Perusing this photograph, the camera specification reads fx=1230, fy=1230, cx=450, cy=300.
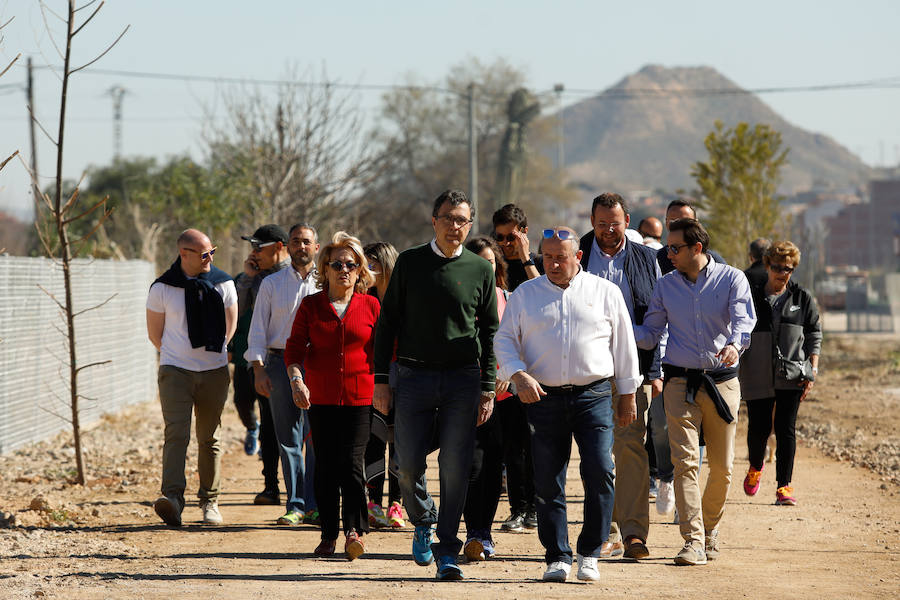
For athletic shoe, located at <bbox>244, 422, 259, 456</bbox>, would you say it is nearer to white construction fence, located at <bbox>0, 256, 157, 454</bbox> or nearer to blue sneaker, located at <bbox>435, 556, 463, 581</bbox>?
white construction fence, located at <bbox>0, 256, 157, 454</bbox>

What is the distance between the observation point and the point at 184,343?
892 cm

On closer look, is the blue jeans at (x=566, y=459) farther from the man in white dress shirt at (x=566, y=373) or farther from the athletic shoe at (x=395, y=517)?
the athletic shoe at (x=395, y=517)

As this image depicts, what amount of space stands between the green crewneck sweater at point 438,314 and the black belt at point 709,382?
1.33 metres

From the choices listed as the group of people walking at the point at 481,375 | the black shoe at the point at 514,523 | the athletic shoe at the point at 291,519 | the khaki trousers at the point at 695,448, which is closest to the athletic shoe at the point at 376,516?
the group of people walking at the point at 481,375

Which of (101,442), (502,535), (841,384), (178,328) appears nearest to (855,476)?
(502,535)

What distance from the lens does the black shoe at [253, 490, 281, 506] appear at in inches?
403

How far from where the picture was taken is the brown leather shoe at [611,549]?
7809 millimetres

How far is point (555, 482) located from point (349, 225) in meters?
21.6

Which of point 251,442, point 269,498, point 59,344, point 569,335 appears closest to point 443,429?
point 569,335

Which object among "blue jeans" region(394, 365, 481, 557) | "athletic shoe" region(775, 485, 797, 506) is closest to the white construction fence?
"blue jeans" region(394, 365, 481, 557)

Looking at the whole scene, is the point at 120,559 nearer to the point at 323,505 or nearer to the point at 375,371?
the point at 323,505

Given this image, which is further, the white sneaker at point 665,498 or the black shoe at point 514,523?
the white sneaker at point 665,498

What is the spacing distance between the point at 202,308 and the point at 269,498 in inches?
84.7

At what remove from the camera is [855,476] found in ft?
38.6
